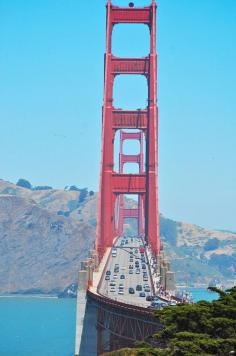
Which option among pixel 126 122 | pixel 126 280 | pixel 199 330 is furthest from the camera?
pixel 126 122

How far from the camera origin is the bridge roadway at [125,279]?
74.3 metres

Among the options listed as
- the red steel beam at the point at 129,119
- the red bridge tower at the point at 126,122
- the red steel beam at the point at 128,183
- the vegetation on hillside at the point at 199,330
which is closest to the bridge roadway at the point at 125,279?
the red bridge tower at the point at 126,122

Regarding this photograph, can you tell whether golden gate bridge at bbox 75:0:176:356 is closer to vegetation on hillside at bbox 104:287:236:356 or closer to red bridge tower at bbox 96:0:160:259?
red bridge tower at bbox 96:0:160:259

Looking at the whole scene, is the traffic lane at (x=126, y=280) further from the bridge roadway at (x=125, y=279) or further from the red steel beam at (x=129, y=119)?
the red steel beam at (x=129, y=119)

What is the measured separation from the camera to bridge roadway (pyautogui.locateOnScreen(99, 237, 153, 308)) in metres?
74.3

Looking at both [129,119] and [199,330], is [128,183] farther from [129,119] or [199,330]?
[199,330]

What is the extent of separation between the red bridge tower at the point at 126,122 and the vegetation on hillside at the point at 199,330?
6867 cm

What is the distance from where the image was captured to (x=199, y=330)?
31.5m

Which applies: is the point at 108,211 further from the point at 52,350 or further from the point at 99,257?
the point at 52,350

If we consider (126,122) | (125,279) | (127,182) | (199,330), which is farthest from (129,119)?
(199,330)

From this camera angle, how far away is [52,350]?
5320 inches

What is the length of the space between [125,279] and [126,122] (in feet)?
66.2

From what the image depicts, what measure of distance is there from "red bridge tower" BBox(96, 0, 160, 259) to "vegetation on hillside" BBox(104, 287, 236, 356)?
68672 millimetres

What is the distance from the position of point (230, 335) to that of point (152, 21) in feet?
252
